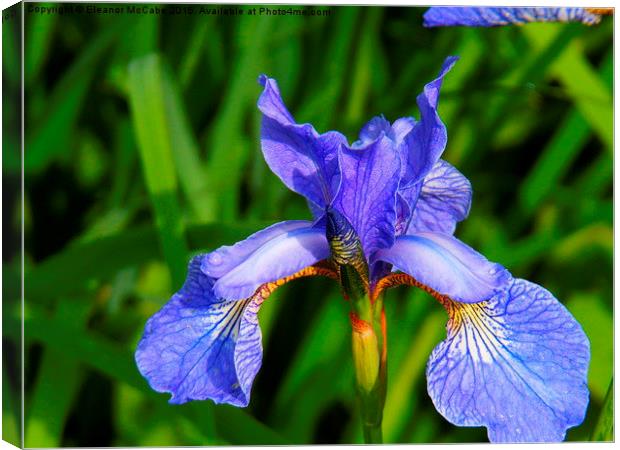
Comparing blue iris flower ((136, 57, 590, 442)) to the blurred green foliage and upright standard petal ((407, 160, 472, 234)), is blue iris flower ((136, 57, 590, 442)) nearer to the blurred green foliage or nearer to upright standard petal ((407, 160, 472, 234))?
upright standard petal ((407, 160, 472, 234))

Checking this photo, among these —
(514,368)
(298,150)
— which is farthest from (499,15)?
(514,368)

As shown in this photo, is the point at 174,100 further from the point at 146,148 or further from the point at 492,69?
the point at 492,69

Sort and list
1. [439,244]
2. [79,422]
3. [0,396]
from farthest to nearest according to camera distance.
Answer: [79,422], [0,396], [439,244]

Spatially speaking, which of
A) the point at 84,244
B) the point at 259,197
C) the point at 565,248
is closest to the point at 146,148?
the point at 84,244

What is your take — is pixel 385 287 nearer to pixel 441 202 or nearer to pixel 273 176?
pixel 441 202

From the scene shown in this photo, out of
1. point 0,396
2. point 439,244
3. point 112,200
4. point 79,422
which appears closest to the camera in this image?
point 439,244

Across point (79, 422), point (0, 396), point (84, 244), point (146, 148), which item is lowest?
point (79, 422)

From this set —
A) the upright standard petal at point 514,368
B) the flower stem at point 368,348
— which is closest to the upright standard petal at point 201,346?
the flower stem at point 368,348

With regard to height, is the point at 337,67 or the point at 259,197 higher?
the point at 337,67
